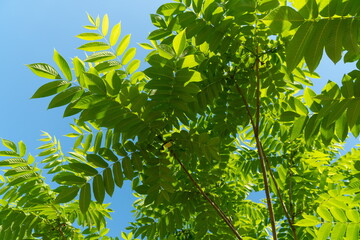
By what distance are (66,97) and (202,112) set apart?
1099 millimetres

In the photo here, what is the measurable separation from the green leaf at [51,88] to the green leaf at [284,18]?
1177mm

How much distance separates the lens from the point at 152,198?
8.14 feet

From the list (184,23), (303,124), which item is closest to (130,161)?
(184,23)

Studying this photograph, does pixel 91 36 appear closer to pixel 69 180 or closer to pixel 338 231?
pixel 69 180

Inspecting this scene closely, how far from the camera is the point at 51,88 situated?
192 cm

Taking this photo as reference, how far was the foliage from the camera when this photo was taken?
5.71 ft

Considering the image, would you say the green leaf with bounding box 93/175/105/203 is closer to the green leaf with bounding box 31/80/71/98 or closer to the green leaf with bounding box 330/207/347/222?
the green leaf with bounding box 31/80/71/98

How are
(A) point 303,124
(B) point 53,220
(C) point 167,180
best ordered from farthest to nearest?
(B) point 53,220, (C) point 167,180, (A) point 303,124

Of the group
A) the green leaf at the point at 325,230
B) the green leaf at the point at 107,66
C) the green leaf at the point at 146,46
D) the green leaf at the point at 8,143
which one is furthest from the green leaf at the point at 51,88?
the green leaf at the point at 325,230

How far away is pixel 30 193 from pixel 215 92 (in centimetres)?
193

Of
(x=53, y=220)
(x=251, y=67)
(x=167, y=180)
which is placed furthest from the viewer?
(x=53, y=220)

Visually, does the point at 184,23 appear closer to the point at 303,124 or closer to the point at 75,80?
the point at 75,80

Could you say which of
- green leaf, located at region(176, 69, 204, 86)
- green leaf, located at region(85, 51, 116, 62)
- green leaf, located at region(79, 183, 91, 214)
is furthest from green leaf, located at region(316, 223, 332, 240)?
green leaf, located at region(85, 51, 116, 62)

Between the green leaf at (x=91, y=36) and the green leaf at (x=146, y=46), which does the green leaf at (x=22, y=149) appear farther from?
the green leaf at (x=146, y=46)
